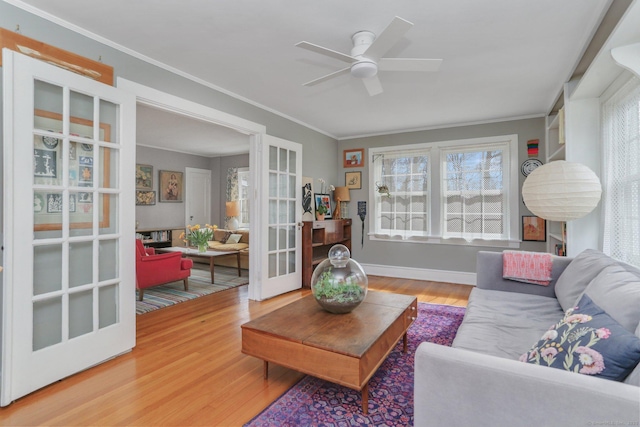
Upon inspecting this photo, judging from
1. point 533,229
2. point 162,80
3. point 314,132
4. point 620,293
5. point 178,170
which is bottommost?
point 620,293

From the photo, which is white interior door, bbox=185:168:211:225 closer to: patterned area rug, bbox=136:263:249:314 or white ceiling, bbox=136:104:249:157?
white ceiling, bbox=136:104:249:157

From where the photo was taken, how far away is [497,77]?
10.7ft

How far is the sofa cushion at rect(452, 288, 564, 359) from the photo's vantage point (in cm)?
176

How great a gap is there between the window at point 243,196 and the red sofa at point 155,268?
10.5 feet

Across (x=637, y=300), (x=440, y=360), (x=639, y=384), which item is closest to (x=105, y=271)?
(x=440, y=360)

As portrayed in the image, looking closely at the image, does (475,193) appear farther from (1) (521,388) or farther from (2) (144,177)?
(2) (144,177)

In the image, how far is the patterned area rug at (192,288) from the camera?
3.95 meters

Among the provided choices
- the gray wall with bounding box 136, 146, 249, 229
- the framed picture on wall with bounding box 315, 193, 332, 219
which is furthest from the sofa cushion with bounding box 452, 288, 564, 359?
the gray wall with bounding box 136, 146, 249, 229

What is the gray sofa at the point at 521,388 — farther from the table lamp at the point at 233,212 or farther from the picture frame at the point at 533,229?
the table lamp at the point at 233,212

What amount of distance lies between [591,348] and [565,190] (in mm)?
1758

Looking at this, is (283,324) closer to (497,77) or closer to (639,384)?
(639,384)

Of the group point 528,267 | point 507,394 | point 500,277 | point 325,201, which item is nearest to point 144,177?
point 325,201

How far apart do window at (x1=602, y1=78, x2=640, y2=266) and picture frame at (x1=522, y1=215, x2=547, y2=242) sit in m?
1.89

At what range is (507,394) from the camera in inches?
40.3
